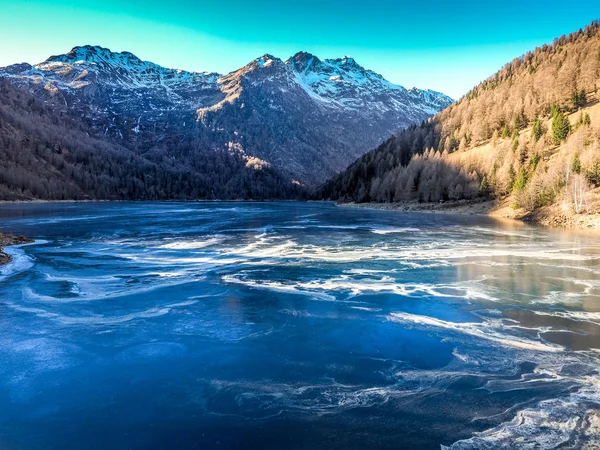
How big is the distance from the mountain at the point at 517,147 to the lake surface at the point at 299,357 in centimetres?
4479

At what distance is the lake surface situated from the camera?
7.54 m

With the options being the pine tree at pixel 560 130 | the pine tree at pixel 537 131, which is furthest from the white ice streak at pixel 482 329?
the pine tree at pixel 537 131

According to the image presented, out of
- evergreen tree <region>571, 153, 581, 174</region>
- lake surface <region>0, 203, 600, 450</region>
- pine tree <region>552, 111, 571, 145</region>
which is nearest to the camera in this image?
lake surface <region>0, 203, 600, 450</region>

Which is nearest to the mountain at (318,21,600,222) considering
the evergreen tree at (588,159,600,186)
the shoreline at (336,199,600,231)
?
the evergreen tree at (588,159,600,186)

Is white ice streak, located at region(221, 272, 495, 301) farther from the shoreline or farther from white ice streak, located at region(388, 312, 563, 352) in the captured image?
the shoreline

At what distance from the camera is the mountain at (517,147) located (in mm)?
61812

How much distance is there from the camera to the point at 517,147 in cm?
8544

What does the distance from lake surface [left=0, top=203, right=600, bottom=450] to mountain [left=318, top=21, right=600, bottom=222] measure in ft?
147

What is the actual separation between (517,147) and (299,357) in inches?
3524

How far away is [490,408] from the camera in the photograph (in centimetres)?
820

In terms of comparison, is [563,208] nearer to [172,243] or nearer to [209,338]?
[172,243]

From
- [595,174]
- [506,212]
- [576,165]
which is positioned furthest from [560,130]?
[595,174]

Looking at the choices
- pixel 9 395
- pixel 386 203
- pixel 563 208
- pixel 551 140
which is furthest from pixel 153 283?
pixel 386 203

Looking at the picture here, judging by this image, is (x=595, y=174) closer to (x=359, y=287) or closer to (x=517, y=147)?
(x=517, y=147)
